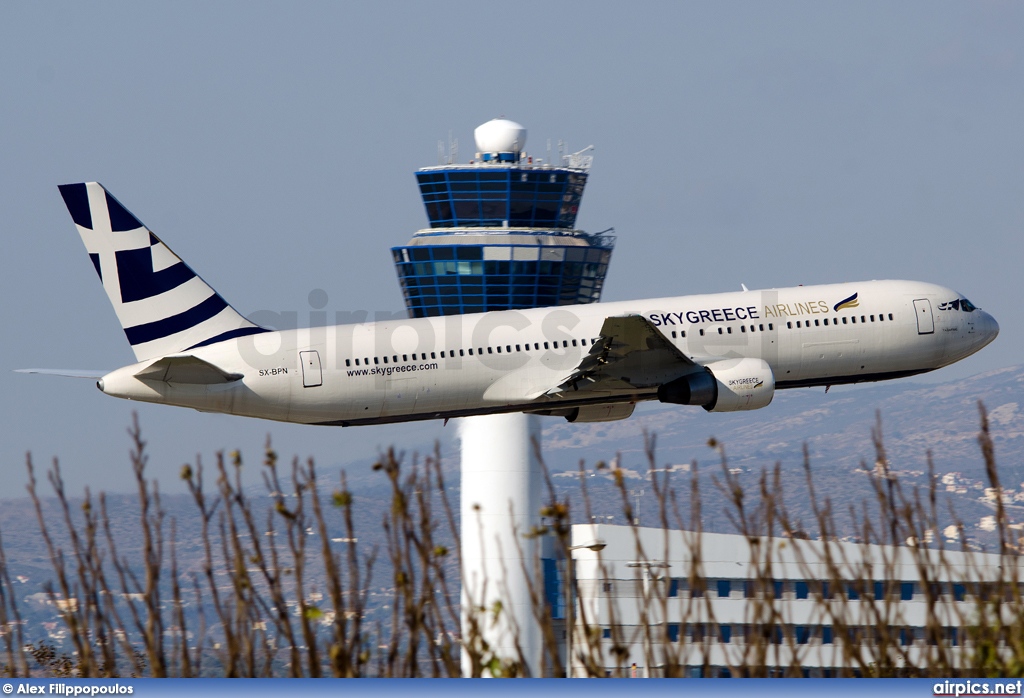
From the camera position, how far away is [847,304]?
45.3 meters

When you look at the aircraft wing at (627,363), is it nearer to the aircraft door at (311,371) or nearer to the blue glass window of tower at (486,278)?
the aircraft door at (311,371)

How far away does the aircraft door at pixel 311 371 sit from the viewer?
4031cm

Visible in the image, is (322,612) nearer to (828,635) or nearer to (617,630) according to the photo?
(617,630)

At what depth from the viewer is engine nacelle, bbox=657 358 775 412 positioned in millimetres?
43000

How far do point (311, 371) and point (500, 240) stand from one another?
32.3 metres

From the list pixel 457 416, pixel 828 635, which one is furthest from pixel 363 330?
pixel 828 635

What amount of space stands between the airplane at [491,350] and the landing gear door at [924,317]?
0.17 feet

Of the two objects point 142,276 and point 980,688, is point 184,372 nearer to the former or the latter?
point 142,276

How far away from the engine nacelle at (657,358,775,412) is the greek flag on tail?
1487 cm

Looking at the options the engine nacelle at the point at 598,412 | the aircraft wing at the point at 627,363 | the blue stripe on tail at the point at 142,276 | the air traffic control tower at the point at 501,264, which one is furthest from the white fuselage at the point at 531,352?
the air traffic control tower at the point at 501,264

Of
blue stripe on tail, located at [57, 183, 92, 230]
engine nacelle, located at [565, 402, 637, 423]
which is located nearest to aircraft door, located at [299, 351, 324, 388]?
blue stripe on tail, located at [57, 183, 92, 230]

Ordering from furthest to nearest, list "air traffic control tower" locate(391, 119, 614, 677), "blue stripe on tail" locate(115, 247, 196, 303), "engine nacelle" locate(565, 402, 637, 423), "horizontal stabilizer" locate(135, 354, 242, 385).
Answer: "air traffic control tower" locate(391, 119, 614, 677) → "engine nacelle" locate(565, 402, 637, 423) → "blue stripe on tail" locate(115, 247, 196, 303) → "horizontal stabilizer" locate(135, 354, 242, 385)

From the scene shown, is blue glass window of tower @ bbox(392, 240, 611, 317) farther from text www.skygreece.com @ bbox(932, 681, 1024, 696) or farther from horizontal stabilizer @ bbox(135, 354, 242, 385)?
text www.skygreece.com @ bbox(932, 681, 1024, 696)

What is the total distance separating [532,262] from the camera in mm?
71188
